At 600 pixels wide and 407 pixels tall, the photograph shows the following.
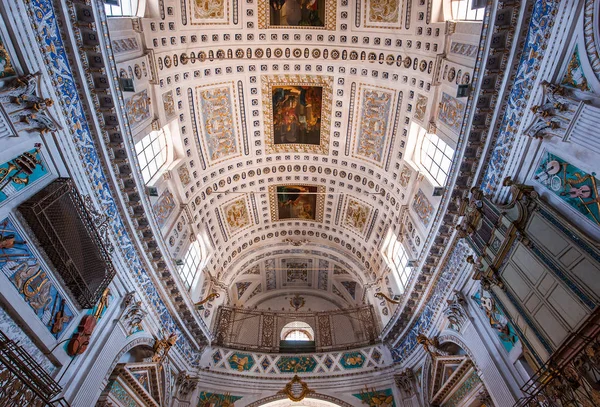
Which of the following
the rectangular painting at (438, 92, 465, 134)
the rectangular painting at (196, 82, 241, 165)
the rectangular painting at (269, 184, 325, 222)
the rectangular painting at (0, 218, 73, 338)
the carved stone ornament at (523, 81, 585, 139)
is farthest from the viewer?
the rectangular painting at (269, 184, 325, 222)

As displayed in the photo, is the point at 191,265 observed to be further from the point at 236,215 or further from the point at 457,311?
the point at 457,311

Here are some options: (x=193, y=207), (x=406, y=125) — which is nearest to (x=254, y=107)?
(x=193, y=207)

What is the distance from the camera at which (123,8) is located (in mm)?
11547

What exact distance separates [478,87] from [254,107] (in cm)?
974

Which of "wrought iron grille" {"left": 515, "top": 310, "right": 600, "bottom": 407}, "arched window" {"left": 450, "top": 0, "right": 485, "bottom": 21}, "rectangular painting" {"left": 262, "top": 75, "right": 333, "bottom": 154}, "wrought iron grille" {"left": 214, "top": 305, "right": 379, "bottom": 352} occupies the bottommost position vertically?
"wrought iron grille" {"left": 515, "top": 310, "right": 600, "bottom": 407}

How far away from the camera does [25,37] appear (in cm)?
732

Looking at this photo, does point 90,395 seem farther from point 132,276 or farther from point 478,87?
point 478,87

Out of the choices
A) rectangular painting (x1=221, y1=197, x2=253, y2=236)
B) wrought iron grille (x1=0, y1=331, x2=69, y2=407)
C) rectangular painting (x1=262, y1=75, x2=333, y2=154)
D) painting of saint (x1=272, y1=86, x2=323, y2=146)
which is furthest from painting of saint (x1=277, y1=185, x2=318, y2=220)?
wrought iron grille (x1=0, y1=331, x2=69, y2=407)

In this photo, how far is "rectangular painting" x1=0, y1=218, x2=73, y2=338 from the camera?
724 centimetres

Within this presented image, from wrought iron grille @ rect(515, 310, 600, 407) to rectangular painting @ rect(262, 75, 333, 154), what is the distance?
12.6m

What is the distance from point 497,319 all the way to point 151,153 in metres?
12.4

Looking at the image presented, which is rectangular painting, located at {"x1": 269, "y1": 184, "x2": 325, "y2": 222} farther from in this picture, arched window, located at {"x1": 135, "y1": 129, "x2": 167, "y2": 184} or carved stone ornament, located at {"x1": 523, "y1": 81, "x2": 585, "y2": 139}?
carved stone ornament, located at {"x1": 523, "y1": 81, "x2": 585, "y2": 139}

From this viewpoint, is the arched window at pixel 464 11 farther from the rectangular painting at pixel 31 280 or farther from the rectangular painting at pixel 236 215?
the rectangular painting at pixel 31 280

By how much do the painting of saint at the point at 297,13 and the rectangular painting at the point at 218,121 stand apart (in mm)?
3281
